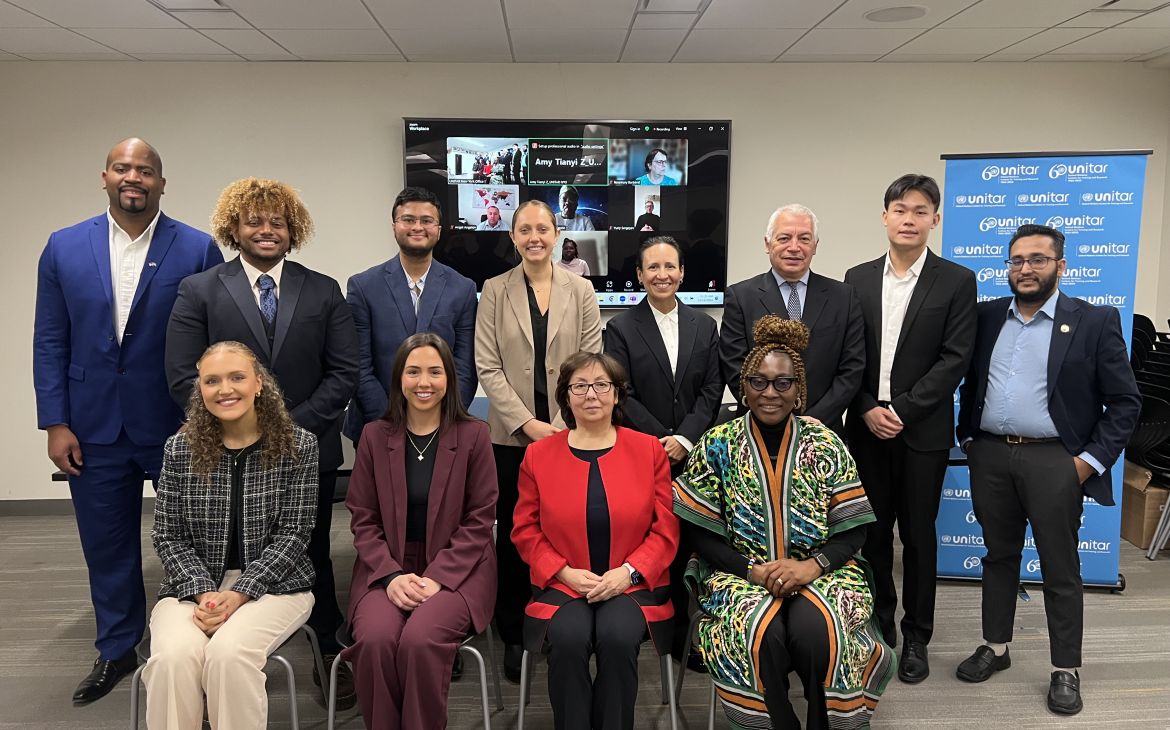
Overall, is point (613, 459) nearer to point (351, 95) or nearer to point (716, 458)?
point (716, 458)

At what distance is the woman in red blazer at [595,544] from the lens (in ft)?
7.51

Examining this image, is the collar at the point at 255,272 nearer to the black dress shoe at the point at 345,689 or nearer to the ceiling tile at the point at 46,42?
the black dress shoe at the point at 345,689

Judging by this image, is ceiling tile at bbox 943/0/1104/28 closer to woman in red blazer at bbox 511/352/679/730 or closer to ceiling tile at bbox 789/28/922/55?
ceiling tile at bbox 789/28/922/55

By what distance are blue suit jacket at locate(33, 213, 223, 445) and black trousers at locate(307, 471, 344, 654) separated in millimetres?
734

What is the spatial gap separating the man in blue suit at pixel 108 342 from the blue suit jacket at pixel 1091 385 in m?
3.42

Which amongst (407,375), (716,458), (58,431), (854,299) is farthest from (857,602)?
(58,431)

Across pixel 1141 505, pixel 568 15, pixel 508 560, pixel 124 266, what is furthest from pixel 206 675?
pixel 1141 505

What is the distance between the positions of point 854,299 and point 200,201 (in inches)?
173

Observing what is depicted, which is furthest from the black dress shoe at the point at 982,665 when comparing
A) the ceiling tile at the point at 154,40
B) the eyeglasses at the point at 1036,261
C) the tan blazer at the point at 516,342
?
the ceiling tile at the point at 154,40

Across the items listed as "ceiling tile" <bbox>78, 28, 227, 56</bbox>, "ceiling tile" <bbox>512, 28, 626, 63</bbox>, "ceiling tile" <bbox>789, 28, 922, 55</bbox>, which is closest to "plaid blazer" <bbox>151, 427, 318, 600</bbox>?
"ceiling tile" <bbox>78, 28, 227, 56</bbox>

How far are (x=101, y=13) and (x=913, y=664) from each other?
5.03m

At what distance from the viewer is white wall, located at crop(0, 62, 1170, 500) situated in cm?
499

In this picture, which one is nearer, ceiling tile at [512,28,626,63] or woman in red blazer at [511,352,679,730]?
woman in red blazer at [511,352,679,730]

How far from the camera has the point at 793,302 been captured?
3006 mm
